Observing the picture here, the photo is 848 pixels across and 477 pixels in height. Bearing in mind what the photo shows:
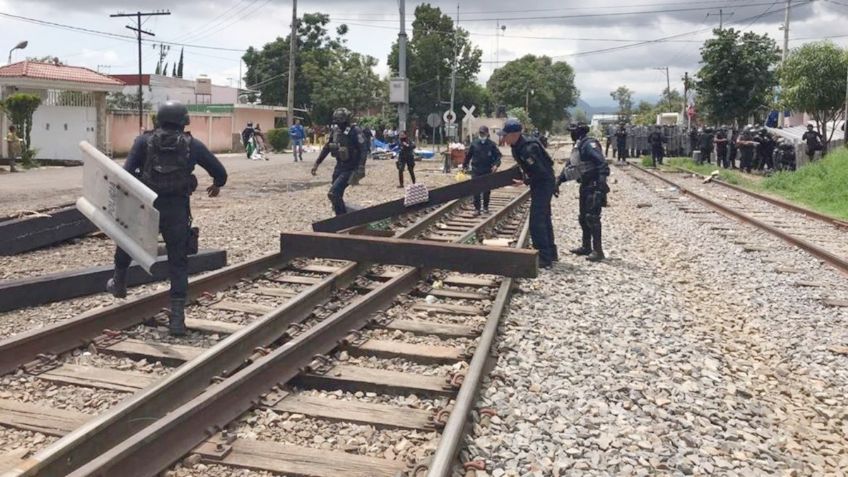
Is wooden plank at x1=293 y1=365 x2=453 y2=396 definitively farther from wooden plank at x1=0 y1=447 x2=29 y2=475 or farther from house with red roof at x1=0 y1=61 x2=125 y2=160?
house with red roof at x1=0 y1=61 x2=125 y2=160

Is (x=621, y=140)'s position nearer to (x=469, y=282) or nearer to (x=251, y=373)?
(x=469, y=282)

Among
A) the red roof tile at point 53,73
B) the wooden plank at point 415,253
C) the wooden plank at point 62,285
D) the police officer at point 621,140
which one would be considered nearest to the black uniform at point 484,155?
the wooden plank at point 415,253

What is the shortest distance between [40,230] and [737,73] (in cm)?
3314

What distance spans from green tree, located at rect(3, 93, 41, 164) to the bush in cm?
2128

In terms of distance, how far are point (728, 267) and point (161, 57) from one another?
295 ft

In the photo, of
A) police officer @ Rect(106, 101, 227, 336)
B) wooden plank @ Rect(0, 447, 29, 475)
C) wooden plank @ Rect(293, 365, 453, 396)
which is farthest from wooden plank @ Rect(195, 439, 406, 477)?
police officer @ Rect(106, 101, 227, 336)

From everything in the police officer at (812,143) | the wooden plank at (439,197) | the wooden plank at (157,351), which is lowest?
the wooden plank at (157,351)

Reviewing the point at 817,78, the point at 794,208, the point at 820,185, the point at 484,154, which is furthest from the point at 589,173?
the point at 817,78

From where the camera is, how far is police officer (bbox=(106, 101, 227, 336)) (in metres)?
5.63

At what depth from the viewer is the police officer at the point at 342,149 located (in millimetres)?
10758

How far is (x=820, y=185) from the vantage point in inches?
787

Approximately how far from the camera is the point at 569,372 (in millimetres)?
5164

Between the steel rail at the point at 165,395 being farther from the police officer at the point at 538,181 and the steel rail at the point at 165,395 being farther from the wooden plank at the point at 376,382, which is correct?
the police officer at the point at 538,181

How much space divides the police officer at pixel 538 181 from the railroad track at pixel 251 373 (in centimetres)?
185
